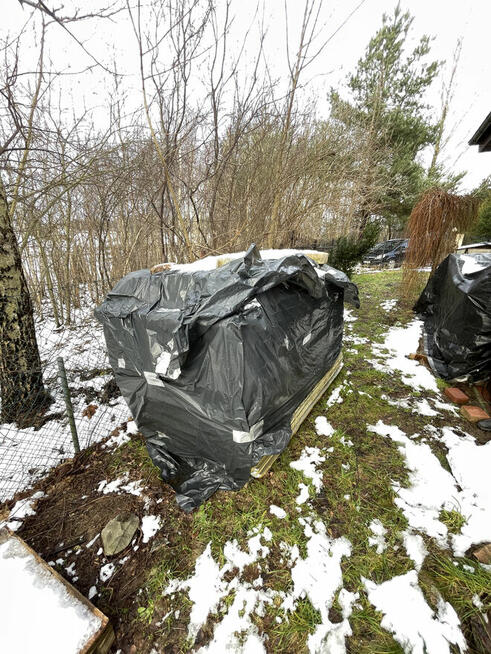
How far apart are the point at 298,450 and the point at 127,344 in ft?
5.73

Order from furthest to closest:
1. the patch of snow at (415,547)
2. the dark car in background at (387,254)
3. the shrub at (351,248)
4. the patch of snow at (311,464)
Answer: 1. the dark car in background at (387,254)
2. the shrub at (351,248)
3. the patch of snow at (311,464)
4. the patch of snow at (415,547)

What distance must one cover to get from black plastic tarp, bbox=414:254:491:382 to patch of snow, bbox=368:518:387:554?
6.99 ft

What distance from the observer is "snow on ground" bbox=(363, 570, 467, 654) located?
1.11m

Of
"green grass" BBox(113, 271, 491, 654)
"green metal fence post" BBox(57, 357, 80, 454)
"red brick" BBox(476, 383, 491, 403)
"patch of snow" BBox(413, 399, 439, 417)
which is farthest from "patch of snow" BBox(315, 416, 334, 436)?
"green metal fence post" BBox(57, 357, 80, 454)

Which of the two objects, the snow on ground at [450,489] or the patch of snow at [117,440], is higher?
the snow on ground at [450,489]

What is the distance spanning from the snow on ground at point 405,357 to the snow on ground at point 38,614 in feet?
11.3

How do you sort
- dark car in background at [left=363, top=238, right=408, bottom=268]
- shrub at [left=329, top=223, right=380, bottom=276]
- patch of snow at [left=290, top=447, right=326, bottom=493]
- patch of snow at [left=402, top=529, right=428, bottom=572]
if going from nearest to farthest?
patch of snow at [left=402, top=529, right=428, bottom=572] < patch of snow at [left=290, top=447, right=326, bottom=493] < shrub at [left=329, top=223, right=380, bottom=276] < dark car in background at [left=363, top=238, right=408, bottom=268]

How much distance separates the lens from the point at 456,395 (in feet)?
8.54

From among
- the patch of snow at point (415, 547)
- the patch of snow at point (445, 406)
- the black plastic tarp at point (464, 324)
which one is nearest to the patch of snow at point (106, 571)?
the patch of snow at point (415, 547)

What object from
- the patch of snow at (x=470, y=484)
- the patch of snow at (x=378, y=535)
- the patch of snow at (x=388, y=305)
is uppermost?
the patch of snow at (x=388, y=305)

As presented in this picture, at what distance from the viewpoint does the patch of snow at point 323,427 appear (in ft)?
7.64

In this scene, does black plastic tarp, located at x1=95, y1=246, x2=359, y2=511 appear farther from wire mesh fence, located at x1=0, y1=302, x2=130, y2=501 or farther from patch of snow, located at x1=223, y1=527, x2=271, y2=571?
wire mesh fence, located at x1=0, y1=302, x2=130, y2=501

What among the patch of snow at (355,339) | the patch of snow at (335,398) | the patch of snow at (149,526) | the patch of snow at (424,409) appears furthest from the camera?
the patch of snow at (355,339)

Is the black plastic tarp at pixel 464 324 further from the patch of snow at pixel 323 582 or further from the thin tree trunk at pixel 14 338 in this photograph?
the thin tree trunk at pixel 14 338
